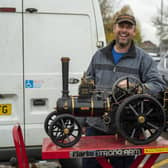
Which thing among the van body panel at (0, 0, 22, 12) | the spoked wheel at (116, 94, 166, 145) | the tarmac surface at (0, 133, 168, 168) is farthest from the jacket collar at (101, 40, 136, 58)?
the van body panel at (0, 0, 22, 12)

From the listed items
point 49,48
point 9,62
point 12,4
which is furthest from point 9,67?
point 12,4

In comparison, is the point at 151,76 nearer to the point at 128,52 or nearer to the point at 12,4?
the point at 128,52

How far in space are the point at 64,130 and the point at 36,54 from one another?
1691 mm

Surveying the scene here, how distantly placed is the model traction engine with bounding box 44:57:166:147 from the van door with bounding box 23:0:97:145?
145 cm

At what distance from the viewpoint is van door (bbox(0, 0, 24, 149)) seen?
4.38 m

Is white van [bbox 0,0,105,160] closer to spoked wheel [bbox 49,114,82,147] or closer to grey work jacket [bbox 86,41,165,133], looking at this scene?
grey work jacket [bbox 86,41,165,133]

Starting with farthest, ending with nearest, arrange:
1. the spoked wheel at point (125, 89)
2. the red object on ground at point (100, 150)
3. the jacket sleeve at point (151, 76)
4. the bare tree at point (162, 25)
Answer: the bare tree at point (162, 25) → the jacket sleeve at point (151, 76) → the spoked wheel at point (125, 89) → the red object on ground at point (100, 150)

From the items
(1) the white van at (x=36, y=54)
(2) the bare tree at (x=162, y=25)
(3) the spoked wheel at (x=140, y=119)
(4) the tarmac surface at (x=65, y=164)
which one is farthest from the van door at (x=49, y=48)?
(2) the bare tree at (x=162, y=25)

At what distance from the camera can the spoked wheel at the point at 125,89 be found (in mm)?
3021

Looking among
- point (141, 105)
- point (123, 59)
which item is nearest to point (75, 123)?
point (141, 105)

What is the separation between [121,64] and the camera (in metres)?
3.47

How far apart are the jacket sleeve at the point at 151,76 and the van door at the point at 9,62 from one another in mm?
1544

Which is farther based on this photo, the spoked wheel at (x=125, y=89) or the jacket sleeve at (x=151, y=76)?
the jacket sleeve at (x=151, y=76)

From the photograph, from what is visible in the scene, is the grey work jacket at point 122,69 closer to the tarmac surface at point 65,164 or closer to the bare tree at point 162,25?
the tarmac surface at point 65,164
